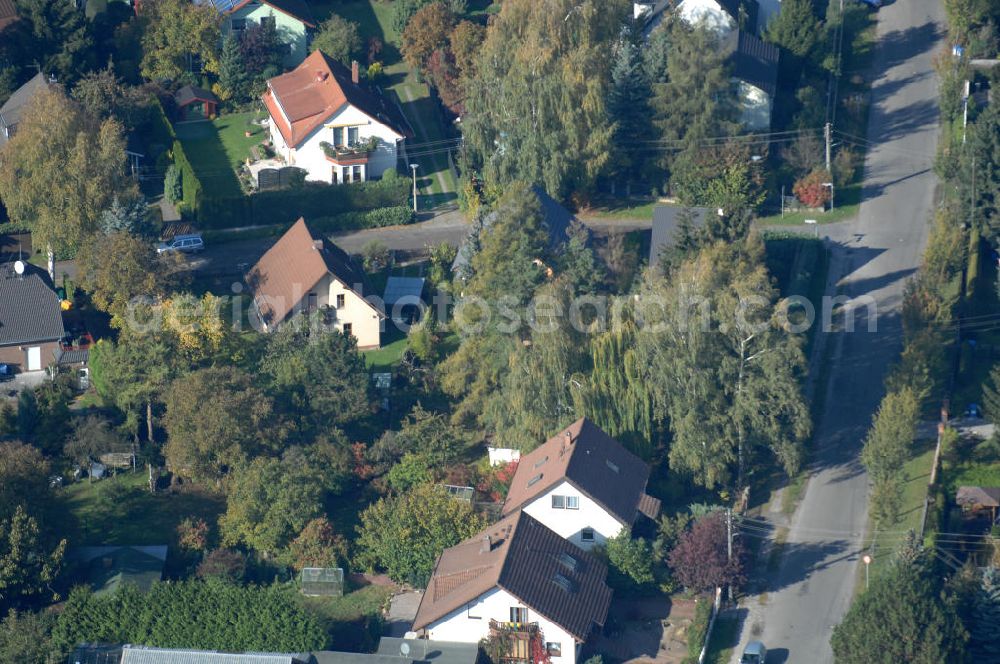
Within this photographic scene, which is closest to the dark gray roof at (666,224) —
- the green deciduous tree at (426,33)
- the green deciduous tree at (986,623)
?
the green deciduous tree at (426,33)

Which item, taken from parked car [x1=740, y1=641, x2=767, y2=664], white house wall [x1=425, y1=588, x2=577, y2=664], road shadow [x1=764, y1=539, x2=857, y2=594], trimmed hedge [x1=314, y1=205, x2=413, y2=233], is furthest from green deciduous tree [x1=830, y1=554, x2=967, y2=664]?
trimmed hedge [x1=314, y1=205, x2=413, y2=233]

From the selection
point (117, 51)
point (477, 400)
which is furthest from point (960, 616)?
point (117, 51)

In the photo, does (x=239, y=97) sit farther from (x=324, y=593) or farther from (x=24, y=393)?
(x=324, y=593)

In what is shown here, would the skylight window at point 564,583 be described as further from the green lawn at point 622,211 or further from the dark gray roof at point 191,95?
the dark gray roof at point 191,95

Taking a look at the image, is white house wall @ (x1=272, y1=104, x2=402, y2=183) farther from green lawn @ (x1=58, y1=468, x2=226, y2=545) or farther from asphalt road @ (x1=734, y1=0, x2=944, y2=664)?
green lawn @ (x1=58, y1=468, x2=226, y2=545)

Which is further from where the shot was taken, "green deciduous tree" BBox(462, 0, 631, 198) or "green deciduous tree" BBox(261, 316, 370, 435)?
"green deciduous tree" BBox(462, 0, 631, 198)

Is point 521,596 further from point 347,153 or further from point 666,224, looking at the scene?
point 347,153

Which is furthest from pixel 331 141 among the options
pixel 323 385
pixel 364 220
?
pixel 323 385
